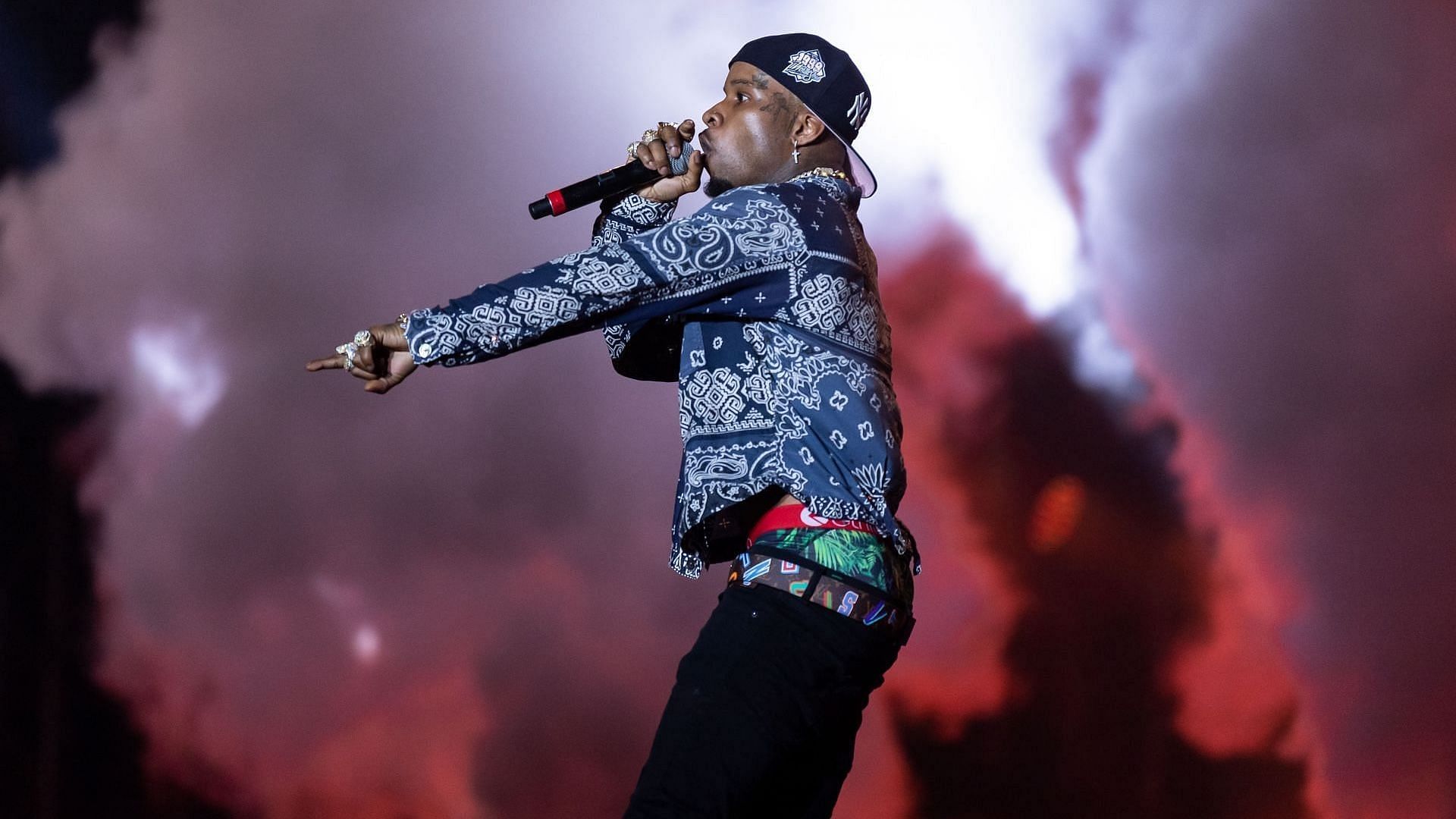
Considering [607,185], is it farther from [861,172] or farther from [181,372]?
[181,372]

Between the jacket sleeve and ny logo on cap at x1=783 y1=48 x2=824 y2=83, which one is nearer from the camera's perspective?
the jacket sleeve

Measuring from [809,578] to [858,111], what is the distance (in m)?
0.89

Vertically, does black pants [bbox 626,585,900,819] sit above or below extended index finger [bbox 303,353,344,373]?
below

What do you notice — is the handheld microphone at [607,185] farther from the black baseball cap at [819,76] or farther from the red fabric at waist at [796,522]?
the red fabric at waist at [796,522]

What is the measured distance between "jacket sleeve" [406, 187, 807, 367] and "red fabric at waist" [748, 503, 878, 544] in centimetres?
30

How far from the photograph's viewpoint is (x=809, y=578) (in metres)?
1.66

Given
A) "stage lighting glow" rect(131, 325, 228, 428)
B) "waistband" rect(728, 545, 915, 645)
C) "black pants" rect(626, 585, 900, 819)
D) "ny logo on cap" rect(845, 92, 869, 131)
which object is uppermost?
"ny logo on cap" rect(845, 92, 869, 131)

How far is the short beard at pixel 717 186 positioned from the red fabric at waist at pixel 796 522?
620 millimetres

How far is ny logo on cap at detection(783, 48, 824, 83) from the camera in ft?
6.95

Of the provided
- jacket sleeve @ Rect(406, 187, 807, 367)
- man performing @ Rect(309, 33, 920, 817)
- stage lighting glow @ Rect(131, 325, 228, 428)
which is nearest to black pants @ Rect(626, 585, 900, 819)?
man performing @ Rect(309, 33, 920, 817)

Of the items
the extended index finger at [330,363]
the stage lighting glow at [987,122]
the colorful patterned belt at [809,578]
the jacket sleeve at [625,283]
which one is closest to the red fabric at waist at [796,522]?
the colorful patterned belt at [809,578]

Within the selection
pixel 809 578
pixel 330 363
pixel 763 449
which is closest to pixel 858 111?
pixel 763 449

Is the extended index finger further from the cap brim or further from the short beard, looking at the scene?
the cap brim

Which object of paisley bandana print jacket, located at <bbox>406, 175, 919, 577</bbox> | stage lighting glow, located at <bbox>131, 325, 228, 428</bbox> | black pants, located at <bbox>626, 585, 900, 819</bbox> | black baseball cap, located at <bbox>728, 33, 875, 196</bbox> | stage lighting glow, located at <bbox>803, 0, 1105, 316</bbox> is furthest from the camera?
stage lighting glow, located at <bbox>803, 0, 1105, 316</bbox>
